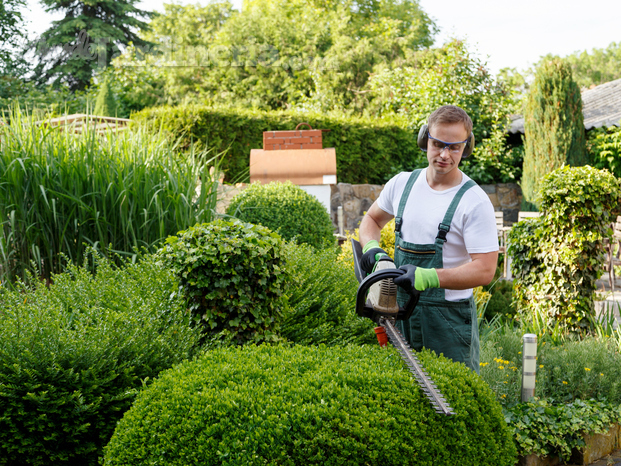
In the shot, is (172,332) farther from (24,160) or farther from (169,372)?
(24,160)

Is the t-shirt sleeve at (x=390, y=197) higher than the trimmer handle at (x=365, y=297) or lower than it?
higher

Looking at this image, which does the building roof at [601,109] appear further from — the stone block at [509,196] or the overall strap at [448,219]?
the overall strap at [448,219]

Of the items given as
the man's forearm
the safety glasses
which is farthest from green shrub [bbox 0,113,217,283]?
the man's forearm

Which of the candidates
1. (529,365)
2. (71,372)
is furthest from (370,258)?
(529,365)

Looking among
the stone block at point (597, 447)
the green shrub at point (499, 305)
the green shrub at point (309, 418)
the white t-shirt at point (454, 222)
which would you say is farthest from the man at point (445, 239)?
the green shrub at point (499, 305)

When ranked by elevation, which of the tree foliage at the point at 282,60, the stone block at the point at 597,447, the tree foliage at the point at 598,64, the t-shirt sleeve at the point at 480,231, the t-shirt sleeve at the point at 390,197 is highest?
the tree foliage at the point at 598,64

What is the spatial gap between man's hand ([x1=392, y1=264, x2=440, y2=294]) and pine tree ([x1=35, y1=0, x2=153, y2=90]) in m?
→ 23.3

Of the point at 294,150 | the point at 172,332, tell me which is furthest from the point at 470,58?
the point at 172,332

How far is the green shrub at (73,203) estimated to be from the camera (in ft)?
13.2

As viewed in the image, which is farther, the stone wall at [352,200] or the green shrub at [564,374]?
the stone wall at [352,200]

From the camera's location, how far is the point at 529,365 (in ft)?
10.8

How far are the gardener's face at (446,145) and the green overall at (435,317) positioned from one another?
131mm

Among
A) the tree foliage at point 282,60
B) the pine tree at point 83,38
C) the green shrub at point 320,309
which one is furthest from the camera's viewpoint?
the pine tree at point 83,38

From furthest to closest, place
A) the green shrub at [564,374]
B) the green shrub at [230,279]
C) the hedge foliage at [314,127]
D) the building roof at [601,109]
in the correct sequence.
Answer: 1. the building roof at [601,109]
2. the hedge foliage at [314,127]
3. the green shrub at [564,374]
4. the green shrub at [230,279]
